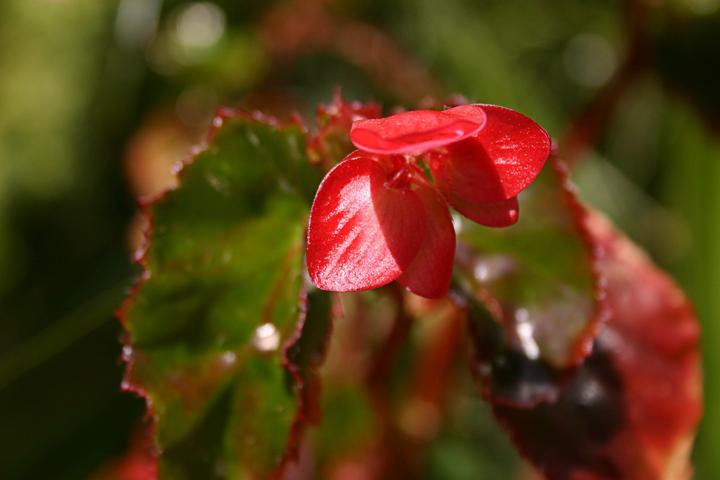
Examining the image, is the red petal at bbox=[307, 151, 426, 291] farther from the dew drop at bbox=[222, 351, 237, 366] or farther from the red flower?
the dew drop at bbox=[222, 351, 237, 366]

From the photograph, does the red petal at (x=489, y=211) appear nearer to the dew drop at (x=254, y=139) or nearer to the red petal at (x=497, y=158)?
the red petal at (x=497, y=158)

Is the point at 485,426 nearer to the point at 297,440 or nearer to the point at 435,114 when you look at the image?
the point at 297,440

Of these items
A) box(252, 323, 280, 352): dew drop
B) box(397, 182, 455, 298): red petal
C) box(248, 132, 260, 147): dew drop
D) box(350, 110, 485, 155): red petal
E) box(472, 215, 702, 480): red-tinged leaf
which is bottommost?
box(472, 215, 702, 480): red-tinged leaf

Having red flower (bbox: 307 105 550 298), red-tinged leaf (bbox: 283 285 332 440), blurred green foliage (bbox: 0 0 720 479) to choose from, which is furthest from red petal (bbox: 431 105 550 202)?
blurred green foliage (bbox: 0 0 720 479)

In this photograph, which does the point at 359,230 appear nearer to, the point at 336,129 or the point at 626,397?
the point at 336,129

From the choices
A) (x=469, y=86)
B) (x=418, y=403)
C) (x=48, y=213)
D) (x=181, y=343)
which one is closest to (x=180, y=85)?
(x=48, y=213)

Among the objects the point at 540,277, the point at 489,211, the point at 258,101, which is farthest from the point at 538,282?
the point at 258,101
